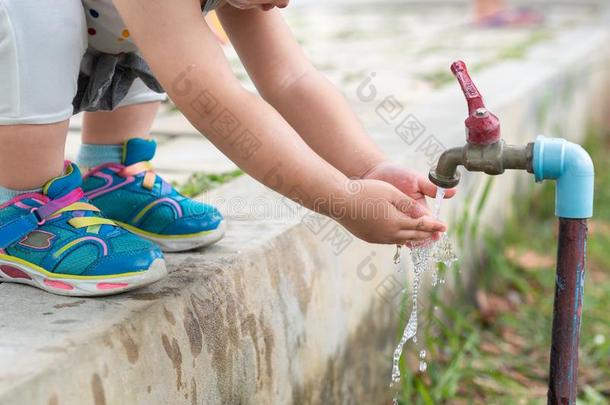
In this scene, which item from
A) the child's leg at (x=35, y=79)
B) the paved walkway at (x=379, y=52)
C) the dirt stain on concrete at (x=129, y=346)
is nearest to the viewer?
the dirt stain on concrete at (x=129, y=346)

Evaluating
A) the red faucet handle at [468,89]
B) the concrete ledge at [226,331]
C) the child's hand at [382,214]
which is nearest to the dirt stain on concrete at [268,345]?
the concrete ledge at [226,331]

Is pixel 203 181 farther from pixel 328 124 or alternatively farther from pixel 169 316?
pixel 169 316

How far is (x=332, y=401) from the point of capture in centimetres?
188

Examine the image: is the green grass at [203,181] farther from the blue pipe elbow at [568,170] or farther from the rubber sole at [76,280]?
the blue pipe elbow at [568,170]

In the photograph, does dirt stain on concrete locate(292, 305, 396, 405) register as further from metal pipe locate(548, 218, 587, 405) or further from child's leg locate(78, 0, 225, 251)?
metal pipe locate(548, 218, 587, 405)

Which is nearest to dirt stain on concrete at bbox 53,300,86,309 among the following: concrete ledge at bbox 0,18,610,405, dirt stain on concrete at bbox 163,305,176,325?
concrete ledge at bbox 0,18,610,405

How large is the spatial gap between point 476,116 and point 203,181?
101 centimetres

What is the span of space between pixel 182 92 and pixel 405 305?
1080 mm

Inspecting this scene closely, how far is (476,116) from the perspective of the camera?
1.28 meters

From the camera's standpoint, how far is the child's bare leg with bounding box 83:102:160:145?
1.71 m

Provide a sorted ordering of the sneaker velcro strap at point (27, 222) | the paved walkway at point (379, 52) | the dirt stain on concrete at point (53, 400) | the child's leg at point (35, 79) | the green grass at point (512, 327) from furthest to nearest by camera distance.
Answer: the paved walkway at point (379, 52)
the green grass at point (512, 327)
the sneaker velcro strap at point (27, 222)
the child's leg at point (35, 79)
the dirt stain on concrete at point (53, 400)

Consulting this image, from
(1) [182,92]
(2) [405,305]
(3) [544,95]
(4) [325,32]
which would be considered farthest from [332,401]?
(4) [325,32]

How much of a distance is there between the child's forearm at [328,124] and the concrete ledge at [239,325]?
23 centimetres

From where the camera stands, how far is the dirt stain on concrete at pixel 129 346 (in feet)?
4.00
